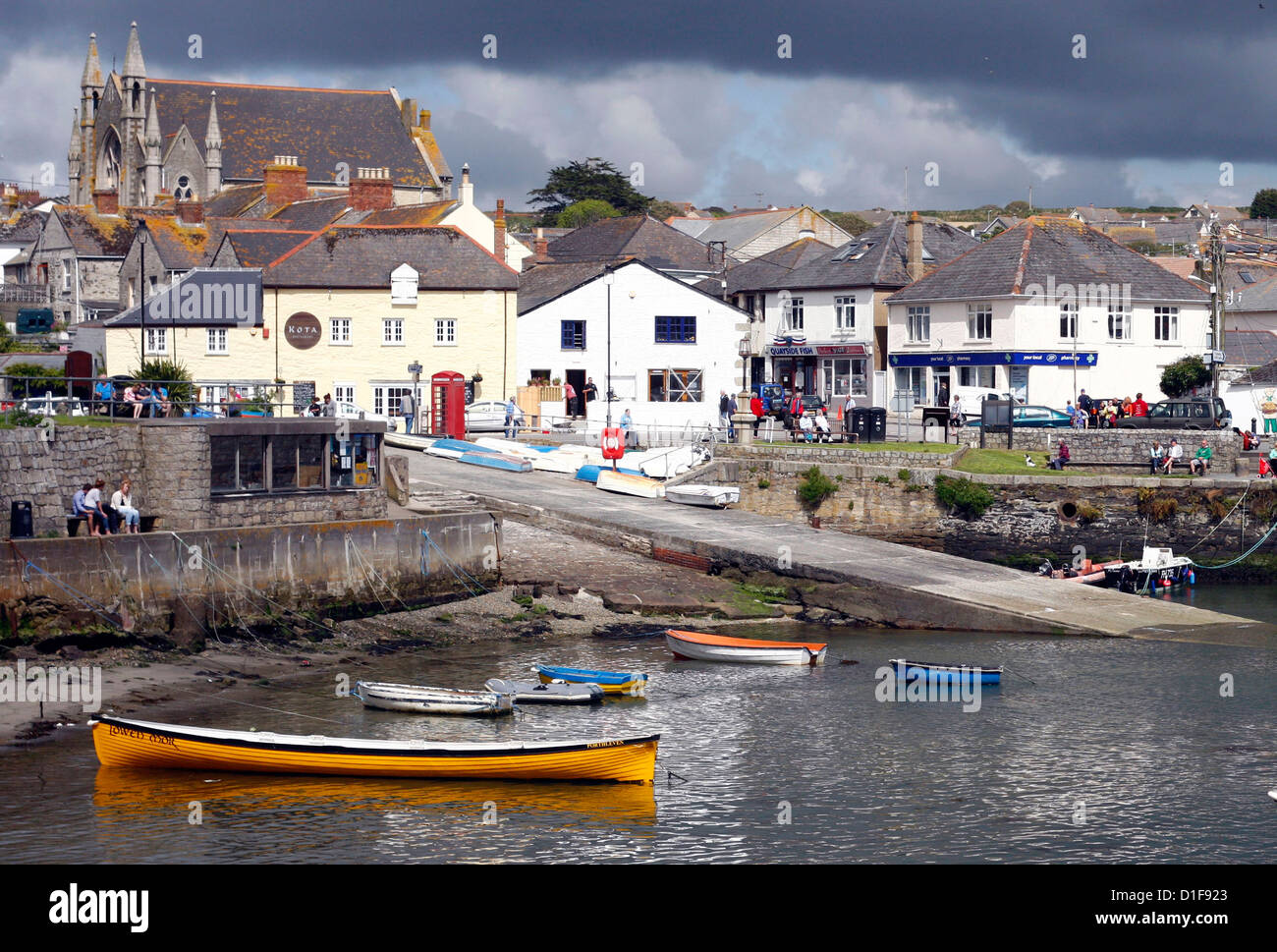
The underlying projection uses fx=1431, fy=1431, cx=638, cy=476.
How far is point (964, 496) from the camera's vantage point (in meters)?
41.2

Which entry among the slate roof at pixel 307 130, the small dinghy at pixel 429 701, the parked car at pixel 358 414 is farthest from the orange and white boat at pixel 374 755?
the slate roof at pixel 307 130

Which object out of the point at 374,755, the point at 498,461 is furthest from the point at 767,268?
the point at 374,755

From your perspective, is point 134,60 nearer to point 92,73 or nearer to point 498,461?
point 92,73

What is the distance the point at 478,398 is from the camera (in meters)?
56.7

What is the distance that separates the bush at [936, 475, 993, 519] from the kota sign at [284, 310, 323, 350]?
24.9 m

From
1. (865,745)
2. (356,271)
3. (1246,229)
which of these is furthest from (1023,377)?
(1246,229)

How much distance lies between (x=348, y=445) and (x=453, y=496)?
5622mm

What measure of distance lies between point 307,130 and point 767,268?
115 ft

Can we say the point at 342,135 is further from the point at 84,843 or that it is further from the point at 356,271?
the point at 84,843

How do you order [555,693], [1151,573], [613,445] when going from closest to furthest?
[555,693], [1151,573], [613,445]

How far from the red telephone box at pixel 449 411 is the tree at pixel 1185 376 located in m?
28.7

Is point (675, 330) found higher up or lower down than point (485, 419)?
higher up

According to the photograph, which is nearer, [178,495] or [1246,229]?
[178,495]

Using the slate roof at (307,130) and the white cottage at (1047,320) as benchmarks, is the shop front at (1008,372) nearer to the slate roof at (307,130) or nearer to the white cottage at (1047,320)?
the white cottage at (1047,320)
